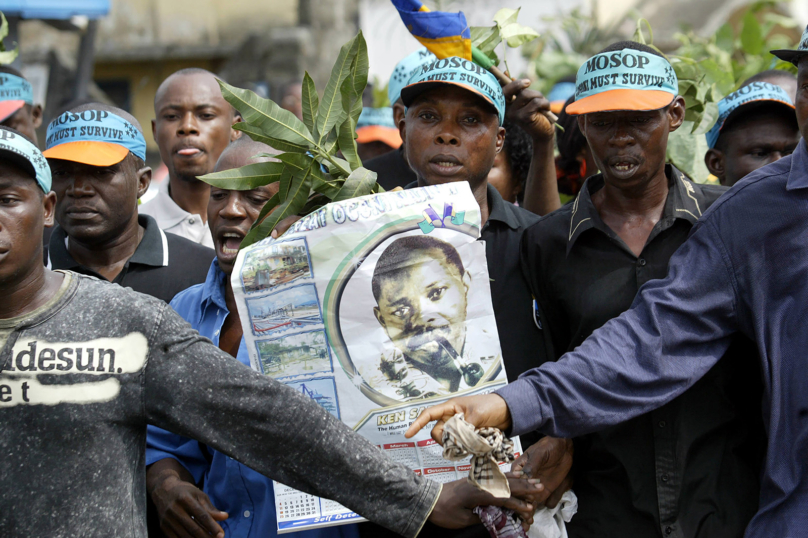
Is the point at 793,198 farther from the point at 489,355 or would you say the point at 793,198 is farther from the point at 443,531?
the point at 443,531

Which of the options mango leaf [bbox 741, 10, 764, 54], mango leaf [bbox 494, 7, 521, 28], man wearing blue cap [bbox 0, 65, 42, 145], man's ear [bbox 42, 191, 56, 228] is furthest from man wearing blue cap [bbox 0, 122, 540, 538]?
mango leaf [bbox 741, 10, 764, 54]

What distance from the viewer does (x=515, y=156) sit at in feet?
14.1

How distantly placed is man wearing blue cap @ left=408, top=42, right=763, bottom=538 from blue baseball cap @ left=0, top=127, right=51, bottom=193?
1355 millimetres

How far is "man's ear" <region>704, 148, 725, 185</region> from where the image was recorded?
12.8 ft

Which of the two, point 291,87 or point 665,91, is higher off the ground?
point 291,87

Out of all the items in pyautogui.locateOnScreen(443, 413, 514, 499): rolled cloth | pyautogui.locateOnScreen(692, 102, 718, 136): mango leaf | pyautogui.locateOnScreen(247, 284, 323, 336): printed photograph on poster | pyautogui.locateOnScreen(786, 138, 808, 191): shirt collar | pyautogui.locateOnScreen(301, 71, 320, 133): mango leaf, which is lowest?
pyautogui.locateOnScreen(443, 413, 514, 499): rolled cloth

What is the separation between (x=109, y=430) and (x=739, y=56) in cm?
661

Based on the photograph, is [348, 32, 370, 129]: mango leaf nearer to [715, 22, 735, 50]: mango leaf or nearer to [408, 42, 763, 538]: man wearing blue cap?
[408, 42, 763, 538]: man wearing blue cap

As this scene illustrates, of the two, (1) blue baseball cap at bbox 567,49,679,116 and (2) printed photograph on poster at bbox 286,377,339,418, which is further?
(1) blue baseball cap at bbox 567,49,679,116

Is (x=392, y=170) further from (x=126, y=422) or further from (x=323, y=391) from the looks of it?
(x=126, y=422)

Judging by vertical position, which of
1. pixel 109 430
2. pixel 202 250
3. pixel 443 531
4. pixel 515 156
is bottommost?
pixel 443 531

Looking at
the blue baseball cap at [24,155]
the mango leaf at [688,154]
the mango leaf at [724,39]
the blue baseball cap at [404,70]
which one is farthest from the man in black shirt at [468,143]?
the mango leaf at [724,39]

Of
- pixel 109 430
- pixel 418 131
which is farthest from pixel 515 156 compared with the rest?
pixel 109 430

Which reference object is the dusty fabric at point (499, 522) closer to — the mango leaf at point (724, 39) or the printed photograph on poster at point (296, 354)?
the printed photograph on poster at point (296, 354)
